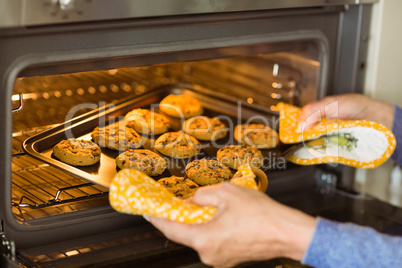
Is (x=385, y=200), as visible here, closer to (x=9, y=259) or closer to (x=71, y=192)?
(x=71, y=192)

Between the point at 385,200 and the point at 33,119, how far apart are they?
3.47ft

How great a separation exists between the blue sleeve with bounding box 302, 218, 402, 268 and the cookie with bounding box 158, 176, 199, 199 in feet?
1.12

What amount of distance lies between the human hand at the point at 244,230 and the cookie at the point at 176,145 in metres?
0.49

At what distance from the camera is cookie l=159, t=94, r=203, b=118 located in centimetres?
171

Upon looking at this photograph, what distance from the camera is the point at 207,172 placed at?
4.54 feet

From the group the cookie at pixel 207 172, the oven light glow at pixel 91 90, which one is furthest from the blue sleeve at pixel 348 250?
the oven light glow at pixel 91 90

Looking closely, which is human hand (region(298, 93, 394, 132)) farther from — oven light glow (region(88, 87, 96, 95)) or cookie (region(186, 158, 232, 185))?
oven light glow (region(88, 87, 96, 95))

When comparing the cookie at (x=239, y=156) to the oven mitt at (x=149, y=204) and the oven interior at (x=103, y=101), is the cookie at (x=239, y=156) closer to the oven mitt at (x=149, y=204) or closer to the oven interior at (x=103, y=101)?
the oven interior at (x=103, y=101)

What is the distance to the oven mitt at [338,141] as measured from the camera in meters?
1.38

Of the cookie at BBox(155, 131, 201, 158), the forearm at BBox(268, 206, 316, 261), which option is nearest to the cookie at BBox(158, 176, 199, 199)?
the cookie at BBox(155, 131, 201, 158)

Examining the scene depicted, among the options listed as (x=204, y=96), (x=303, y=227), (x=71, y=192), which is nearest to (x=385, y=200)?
(x=204, y=96)

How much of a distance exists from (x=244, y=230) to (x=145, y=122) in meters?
0.71

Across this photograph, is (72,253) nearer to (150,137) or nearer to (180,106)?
(150,137)

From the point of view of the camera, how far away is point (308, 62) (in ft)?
5.03
